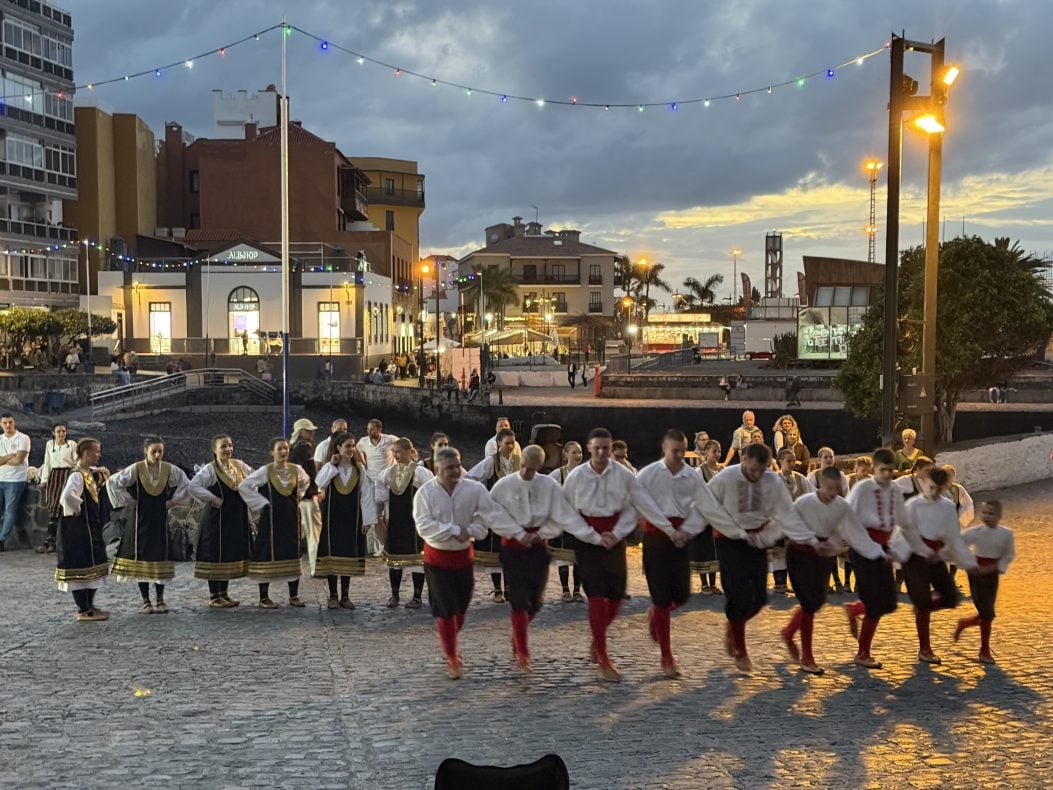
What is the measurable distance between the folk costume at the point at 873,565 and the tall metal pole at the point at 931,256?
17.8 feet

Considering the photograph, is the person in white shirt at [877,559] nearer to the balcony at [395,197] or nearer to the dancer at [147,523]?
the dancer at [147,523]

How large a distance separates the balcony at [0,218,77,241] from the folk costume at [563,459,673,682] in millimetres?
50880

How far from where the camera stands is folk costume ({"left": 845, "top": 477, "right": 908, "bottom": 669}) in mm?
8727

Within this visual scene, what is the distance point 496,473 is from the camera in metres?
12.0

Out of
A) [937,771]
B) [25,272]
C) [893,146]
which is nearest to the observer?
[937,771]

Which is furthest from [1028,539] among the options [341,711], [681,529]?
[341,711]

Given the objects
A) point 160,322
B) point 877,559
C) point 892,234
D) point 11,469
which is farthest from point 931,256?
point 160,322

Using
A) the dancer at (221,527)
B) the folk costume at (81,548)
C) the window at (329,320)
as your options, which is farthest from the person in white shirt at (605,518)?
the window at (329,320)

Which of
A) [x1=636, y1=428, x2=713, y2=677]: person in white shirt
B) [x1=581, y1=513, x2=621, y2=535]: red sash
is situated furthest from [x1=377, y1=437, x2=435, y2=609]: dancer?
[x1=636, y1=428, x2=713, y2=677]: person in white shirt

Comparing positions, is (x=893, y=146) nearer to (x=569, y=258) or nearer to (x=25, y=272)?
(x=25, y=272)

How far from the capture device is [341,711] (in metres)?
7.34

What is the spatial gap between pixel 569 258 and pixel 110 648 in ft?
310

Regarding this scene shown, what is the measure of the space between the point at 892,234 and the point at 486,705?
9.45 m

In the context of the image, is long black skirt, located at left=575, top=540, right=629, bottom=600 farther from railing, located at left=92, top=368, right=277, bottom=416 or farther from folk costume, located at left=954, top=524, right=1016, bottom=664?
railing, located at left=92, top=368, right=277, bottom=416
